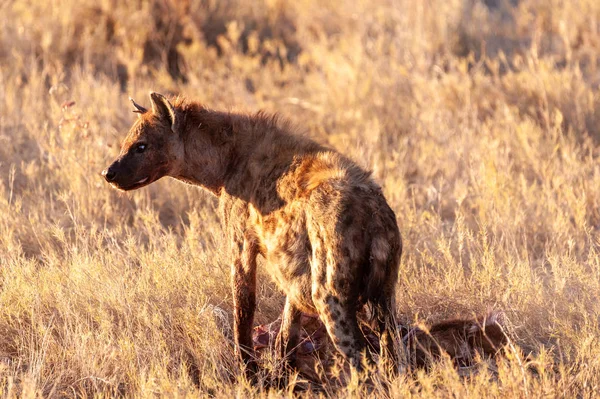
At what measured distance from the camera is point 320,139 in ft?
19.8

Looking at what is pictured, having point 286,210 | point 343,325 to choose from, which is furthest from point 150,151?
point 343,325

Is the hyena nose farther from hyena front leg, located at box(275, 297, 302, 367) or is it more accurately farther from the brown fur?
the brown fur

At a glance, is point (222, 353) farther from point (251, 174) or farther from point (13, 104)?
point (13, 104)

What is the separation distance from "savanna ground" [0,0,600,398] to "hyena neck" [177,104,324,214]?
1.40 feet

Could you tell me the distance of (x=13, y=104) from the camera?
940 centimetres

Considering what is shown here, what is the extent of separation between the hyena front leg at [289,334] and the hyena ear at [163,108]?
1280 millimetres

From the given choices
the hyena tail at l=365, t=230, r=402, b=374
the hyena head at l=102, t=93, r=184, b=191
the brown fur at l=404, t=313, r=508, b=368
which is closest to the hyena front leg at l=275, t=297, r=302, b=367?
the hyena tail at l=365, t=230, r=402, b=374

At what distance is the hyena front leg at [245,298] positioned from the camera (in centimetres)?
505

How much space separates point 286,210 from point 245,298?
2.06ft

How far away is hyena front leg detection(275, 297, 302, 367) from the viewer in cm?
507

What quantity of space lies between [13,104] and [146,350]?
507 cm

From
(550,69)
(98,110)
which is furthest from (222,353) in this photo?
(550,69)

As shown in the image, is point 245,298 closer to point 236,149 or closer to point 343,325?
point 343,325

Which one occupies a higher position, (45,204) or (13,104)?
(13,104)
